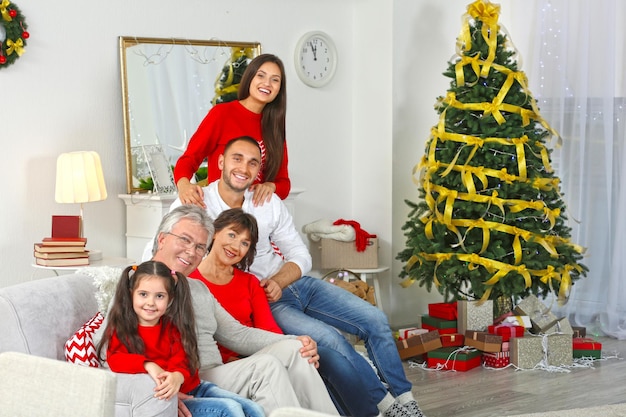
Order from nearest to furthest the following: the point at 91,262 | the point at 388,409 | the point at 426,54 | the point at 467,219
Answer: the point at 388,409, the point at 91,262, the point at 467,219, the point at 426,54

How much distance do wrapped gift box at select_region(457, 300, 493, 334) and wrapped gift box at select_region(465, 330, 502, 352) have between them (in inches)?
4.8

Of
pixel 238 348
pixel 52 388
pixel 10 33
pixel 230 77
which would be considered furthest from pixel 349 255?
pixel 52 388

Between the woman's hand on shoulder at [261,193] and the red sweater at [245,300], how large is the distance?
1.25 feet

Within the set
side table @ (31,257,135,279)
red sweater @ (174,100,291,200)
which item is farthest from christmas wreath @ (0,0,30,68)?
red sweater @ (174,100,291,200)

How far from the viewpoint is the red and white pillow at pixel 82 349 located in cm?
285

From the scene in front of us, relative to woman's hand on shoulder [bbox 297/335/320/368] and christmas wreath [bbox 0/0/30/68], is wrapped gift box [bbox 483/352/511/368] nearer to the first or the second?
woman's hand on shoulder [bbox 297/335/320/368]

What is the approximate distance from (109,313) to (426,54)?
417cm

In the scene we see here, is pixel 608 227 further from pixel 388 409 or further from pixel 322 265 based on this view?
pixel 388 409

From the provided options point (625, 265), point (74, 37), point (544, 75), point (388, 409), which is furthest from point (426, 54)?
point (388, 409)

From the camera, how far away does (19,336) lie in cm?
280

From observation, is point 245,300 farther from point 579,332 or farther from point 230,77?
point 579,332

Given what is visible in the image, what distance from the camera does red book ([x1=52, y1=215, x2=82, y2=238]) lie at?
16.5 feet

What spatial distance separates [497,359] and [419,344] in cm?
44

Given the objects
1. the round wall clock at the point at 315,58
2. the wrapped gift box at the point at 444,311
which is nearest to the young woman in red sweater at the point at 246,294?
the wrapped gift box at the point at 444,311
